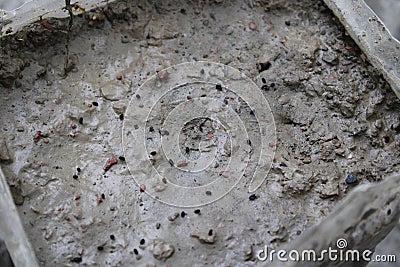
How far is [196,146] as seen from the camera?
223 cm

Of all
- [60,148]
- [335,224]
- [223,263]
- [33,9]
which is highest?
[33,9]

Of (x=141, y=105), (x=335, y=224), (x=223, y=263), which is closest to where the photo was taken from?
(x=335, y=224)

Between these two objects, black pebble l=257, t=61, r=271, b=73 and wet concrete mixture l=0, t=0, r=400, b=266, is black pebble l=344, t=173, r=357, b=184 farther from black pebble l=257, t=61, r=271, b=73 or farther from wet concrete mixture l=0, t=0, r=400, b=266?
black pebble l=257, t=61, r=271, b=73

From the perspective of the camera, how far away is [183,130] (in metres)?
2.26

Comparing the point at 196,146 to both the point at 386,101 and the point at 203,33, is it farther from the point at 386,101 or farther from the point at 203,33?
the point at 386,101

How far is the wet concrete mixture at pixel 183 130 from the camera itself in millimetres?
1995

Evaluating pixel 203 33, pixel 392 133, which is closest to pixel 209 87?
pixel 203 33

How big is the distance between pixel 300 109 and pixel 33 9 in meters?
0.99

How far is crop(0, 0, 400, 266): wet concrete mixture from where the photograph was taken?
200 cm

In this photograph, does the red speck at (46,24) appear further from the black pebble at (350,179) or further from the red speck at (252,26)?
the black pebble at (350,179)

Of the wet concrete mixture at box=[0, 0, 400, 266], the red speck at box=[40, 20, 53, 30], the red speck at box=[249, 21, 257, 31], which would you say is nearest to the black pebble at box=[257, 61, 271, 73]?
the wet concrete mixture at box=[0, 0, 400, 266]

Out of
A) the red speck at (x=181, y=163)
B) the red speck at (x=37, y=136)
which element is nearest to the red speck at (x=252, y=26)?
the red speck at (x=181, y=163)

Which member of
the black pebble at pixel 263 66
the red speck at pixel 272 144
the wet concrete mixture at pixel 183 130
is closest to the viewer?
the wet concrete mixture at pixel 183 130

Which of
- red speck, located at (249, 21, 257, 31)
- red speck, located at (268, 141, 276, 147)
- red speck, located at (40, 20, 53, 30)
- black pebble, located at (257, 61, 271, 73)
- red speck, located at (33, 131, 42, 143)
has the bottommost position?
red speck, located at (268, 141, 276, 147)
